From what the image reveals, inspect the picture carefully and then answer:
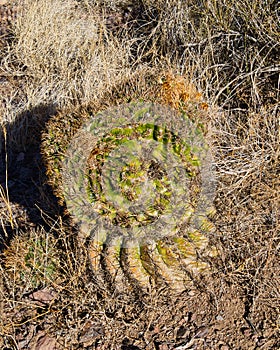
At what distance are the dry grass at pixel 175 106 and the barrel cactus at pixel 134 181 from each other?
0.14 meters

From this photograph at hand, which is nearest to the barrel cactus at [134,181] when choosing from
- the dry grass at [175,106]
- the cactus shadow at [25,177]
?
the dry grass at [175,106]

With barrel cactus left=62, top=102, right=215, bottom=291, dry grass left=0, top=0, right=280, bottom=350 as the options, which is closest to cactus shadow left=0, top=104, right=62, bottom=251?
dry grass left=0, top=0, right=280, bottom=350

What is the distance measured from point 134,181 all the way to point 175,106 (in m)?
0.52

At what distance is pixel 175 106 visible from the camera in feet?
9.50

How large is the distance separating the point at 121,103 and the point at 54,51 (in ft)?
7.39

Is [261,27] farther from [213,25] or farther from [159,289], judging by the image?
[159,289]

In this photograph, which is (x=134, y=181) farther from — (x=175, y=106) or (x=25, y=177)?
(x=25, y=177)

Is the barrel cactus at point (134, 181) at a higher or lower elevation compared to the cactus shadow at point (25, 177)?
higher

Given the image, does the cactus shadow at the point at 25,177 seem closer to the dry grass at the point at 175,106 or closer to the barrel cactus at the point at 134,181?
the dry grass at the point at 175,106

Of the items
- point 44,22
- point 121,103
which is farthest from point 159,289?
point 44,22

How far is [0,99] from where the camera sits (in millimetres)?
4500

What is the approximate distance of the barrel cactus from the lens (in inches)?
102

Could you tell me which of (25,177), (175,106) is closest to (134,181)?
(175,106)

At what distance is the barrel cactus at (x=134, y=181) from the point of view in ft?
8.50
